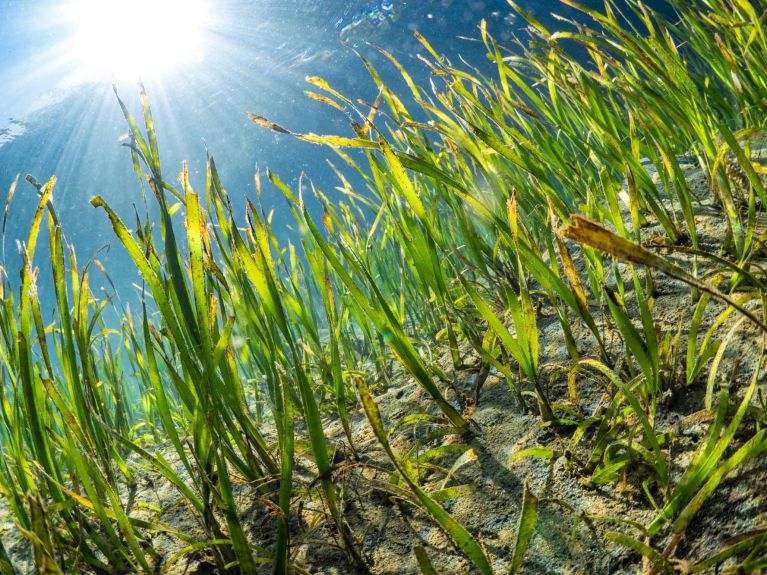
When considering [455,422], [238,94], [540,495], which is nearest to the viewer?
[540,495]

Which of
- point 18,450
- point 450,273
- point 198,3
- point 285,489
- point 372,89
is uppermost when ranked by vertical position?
point 198,3

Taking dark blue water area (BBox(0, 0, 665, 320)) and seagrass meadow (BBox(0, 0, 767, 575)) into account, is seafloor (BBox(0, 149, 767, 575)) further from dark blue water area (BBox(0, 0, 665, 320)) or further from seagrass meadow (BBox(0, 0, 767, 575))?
dark blue water area (BBox(0, 0, 665, 320))

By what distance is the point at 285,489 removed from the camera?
563 mm

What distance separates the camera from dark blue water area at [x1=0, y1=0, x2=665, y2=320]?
16.9 m

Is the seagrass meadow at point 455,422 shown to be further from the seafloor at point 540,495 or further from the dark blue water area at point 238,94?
the dark blue water area at point 238,94

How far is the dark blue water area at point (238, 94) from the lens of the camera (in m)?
16.9

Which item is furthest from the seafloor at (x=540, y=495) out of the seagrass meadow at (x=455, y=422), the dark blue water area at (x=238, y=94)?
the dark blue water area at (x=238, y=94)

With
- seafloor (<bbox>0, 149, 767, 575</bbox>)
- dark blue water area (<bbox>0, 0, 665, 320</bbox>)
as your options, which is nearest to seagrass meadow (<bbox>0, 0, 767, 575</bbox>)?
seafloor (<bbox>0, 149, 767, 575</bbox>)

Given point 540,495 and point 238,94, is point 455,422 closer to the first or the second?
point 540,495

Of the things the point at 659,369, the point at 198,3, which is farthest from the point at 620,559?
the point at 198,3

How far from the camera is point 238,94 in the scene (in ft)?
70.2

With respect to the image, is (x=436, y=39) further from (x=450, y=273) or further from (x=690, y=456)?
(x=690, y=456)

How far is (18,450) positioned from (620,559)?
832 mm

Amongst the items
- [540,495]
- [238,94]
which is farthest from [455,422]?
[238,94]
